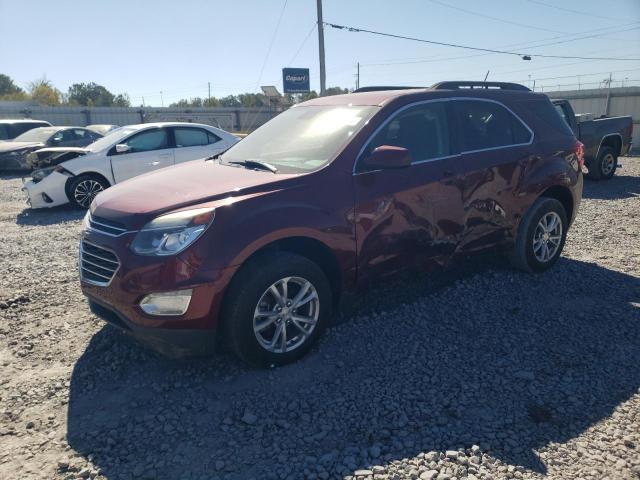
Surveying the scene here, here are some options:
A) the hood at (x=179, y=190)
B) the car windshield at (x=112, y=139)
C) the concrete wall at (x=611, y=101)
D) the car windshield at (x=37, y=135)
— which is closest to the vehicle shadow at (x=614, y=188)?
the hood at (x=179, y=190)

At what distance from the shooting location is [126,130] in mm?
9758

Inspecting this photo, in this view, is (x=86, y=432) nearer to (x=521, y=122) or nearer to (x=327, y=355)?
(x=327, y=355)

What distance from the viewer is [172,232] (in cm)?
310

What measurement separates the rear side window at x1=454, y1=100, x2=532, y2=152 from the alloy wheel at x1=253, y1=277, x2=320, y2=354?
2.12 metres

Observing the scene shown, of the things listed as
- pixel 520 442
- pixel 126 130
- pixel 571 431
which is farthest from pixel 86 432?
pixel 126 130

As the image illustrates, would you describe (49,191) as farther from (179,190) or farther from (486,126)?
(486,126)

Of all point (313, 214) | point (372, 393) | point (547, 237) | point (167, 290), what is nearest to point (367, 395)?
point (372, 393)

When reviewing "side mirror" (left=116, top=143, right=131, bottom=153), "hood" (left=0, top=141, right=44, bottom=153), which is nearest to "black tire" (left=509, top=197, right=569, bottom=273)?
"side mirror" (left=116, top=143, right=131, bottom=153)

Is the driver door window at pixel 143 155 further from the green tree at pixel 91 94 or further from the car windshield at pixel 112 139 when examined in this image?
the green tree at pixel 91 94

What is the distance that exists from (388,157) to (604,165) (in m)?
10.8

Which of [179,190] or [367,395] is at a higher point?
[179,190]

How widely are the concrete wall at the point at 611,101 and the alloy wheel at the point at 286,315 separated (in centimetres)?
2491

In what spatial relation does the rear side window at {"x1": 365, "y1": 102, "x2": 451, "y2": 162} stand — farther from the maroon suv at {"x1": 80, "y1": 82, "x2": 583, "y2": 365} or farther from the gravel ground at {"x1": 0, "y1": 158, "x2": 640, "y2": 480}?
the gravel ground at {"x1": 0, "y1": 158, "x2": 640, "y2": 480}

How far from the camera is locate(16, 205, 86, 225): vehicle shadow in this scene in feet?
28.7
